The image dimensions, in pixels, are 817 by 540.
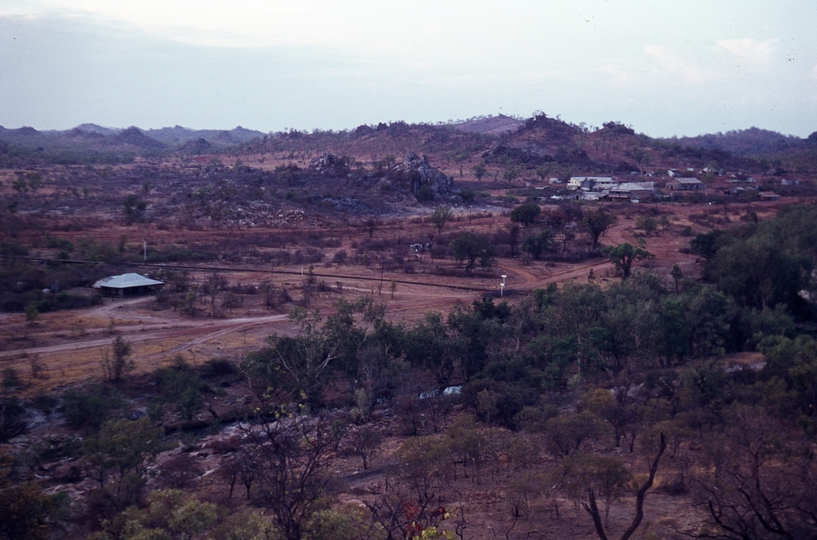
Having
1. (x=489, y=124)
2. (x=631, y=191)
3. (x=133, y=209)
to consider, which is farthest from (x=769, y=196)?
(x=489, y=124)

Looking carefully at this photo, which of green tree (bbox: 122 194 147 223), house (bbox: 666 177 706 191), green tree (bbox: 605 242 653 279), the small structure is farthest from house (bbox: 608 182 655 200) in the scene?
the small structure

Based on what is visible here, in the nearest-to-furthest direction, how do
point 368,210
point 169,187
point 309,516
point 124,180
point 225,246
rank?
point 309,516 < point 225,246 < point 368,210 < point 169,187 < point 124,180

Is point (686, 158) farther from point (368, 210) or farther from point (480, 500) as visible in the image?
point (480, 500)

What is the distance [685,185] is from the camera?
60.9m

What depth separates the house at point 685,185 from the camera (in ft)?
198

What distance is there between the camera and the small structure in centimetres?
2116

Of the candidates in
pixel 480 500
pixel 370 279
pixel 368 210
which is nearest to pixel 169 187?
pixel 368 210

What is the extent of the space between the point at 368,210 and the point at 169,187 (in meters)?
17.9

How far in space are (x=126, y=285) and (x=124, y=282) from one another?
19 cm

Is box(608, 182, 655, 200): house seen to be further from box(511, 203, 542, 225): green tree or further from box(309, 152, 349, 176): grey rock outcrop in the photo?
box(309, 152, 349, 176): grey rock outcrop

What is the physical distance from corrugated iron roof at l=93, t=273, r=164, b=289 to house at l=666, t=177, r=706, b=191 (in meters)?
53.5

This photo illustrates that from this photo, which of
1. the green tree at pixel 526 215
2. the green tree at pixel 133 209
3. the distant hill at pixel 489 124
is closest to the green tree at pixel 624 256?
the green tree at pixel 526 215

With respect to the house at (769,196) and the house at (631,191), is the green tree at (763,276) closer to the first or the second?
the house at (631,191)

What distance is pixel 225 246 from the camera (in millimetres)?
30344
